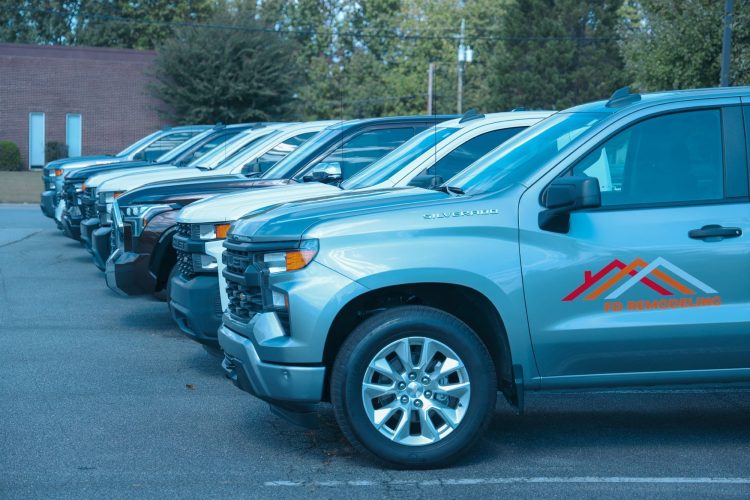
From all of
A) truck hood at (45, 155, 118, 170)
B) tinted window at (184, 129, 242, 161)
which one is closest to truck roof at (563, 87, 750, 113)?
tinted window at (184, 129, 242, 161)

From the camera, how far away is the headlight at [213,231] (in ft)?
26.5

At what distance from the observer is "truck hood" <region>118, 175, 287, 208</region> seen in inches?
384

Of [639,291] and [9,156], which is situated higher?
[9,156]

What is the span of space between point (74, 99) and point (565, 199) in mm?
48037

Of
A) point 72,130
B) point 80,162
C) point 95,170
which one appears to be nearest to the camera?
point 95,170

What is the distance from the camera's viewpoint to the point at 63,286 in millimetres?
13289

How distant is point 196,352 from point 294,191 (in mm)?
1616

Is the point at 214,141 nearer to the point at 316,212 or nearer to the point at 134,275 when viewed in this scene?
the point at 134,275

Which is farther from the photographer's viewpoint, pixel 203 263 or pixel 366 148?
pixel 366 148

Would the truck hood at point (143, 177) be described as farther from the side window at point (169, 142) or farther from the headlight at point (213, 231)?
the side window at point (169, 142)

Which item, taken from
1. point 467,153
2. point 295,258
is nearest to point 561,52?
point 467,153

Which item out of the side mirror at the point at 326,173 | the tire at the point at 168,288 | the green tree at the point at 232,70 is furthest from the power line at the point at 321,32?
the side mirror at the point at 326,173

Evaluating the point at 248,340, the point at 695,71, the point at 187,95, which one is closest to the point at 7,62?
the point at 187,95

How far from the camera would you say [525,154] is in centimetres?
621
